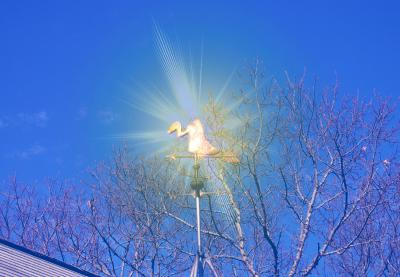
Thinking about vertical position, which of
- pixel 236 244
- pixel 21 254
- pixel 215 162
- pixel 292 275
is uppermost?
pixel 215 162

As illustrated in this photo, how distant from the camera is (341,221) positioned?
10391 mm

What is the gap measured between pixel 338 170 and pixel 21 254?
7564 millimetres

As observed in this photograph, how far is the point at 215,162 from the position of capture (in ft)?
38.5

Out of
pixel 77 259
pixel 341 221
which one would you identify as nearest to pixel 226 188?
pixel 341 221

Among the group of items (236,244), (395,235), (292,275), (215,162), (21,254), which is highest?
(215,162)

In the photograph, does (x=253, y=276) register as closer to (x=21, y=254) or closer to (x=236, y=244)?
(x=236, y=244)

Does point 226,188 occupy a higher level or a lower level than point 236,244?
higher

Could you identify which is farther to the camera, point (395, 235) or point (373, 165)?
point (395, 235)

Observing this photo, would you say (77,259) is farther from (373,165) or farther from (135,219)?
(373,165)

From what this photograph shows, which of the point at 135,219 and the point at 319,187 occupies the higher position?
the point at 135,219

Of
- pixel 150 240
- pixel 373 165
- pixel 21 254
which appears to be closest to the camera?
pixel 21 254

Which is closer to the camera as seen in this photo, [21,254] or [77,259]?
[21,254]

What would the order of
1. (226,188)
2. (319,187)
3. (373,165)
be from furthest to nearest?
1. (226,188)
2. (319,187)
3. (373,165)

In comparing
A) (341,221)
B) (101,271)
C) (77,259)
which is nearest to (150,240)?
(101,271)
